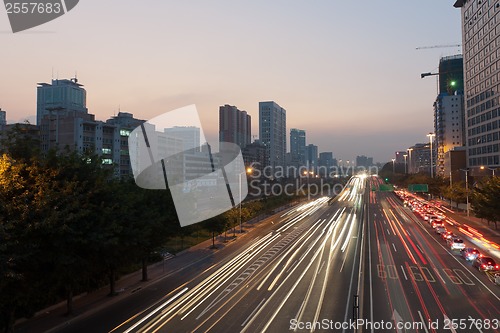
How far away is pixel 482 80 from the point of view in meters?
88.8

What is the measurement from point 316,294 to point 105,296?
13.0m

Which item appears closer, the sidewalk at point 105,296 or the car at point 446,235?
the sidewalk at point 105,296

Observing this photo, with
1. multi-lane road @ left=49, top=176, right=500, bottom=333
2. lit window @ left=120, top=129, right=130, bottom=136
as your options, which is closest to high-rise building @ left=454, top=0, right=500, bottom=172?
multi-lane road @ left=49, top=176, right=500, bottom=333

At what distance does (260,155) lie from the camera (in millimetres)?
191125

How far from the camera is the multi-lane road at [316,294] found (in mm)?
17922

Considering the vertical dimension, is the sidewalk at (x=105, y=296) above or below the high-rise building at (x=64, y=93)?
below

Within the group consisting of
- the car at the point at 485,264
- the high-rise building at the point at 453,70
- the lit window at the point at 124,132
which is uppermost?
the high-rise building at the point at 453,70

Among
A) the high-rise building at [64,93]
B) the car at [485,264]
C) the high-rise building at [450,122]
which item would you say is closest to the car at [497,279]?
the car at [485,264]

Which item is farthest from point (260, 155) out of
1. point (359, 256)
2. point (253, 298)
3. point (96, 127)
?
point (253, 298)

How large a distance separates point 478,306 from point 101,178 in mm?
21177

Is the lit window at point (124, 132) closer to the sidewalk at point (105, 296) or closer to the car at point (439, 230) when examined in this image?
the sidewalk at point (105, 296)

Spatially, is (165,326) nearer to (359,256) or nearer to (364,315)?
(364,315)

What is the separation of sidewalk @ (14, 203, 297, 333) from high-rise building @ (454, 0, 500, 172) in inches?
2876

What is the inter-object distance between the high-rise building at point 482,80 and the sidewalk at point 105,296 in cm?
7304
